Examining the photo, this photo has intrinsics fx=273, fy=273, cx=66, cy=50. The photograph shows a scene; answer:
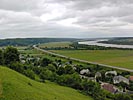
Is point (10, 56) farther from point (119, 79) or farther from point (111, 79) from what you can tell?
point (111, 79)

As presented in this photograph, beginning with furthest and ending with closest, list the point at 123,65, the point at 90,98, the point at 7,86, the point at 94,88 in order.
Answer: the point at 123,65 < the point at 94,88 < the point at 90,98 < the point at 7,86

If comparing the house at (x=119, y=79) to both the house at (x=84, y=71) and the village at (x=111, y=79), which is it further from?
the house at (x=84, y=71)

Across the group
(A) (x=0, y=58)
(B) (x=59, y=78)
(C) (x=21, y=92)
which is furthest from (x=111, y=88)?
(C) (x=21, y=92)

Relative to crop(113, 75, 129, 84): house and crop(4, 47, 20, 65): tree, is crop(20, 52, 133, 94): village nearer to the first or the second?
crop(113, 75, 129, 84): house

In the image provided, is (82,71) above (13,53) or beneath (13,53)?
beneath

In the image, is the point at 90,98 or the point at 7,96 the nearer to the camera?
the point at 7,96

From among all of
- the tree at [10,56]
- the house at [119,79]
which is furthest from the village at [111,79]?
the tree at [10,56]

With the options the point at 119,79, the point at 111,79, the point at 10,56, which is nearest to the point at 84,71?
the point at 111,79

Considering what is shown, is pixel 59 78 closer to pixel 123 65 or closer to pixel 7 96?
pixel 7 96

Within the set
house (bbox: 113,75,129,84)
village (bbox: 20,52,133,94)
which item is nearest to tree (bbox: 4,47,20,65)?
village (bbox: 20,52,133,94)

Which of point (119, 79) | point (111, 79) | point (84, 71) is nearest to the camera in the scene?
point (119, 79)

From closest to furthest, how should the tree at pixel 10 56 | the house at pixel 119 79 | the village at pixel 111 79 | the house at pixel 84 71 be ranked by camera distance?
the tree at pixel 10 56, the village at pixel 111 79, the house at pixel 119 79, the house at pixel 84 71
